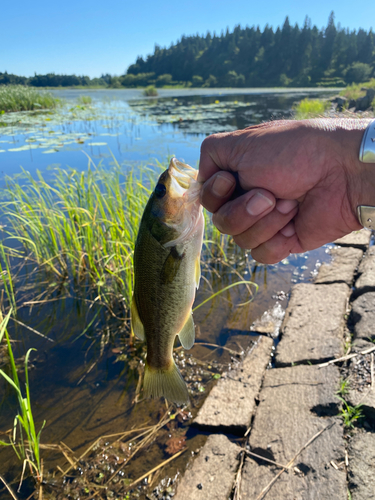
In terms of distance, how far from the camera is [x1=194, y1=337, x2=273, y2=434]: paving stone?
2.76 m

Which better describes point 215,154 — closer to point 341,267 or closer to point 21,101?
point 341,267

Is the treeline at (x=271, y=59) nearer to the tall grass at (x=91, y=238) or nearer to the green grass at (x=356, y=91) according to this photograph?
the green grass at (x=356, y=91)

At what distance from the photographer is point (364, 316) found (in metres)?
3.55

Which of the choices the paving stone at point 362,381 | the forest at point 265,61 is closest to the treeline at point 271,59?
the forest at point 265,61

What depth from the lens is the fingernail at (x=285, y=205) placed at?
1.91 metres

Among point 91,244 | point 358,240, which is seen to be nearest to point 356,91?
point 358,240

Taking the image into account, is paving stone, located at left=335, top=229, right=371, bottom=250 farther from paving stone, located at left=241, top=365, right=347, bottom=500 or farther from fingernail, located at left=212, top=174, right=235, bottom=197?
fingernail, located at left=212, top=174, right=235, bottom=197

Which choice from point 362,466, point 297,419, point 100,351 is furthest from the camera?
point 100,351

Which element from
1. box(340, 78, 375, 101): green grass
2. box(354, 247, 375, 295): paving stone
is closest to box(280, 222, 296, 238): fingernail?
box(354, 247, 375, 295): paving stone

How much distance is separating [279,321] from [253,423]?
1724mm

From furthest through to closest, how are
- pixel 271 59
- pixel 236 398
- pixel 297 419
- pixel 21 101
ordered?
pixel 271 59
pixel 21 101
pixel 236 398
pixel 297 419

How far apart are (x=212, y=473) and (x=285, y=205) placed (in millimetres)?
2125

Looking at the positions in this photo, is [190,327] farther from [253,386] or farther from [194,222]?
[253,386]

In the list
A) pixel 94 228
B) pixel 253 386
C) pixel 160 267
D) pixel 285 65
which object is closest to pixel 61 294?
pixel 94 228
